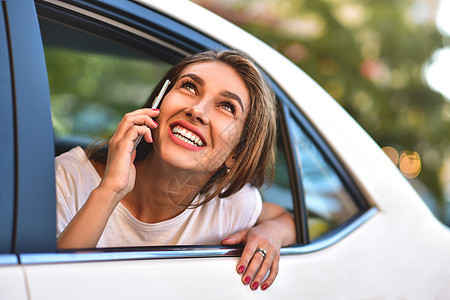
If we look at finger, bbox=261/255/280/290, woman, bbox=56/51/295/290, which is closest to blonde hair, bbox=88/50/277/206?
woman, bbox=56/51/295/290

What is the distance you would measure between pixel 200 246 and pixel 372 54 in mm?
5892

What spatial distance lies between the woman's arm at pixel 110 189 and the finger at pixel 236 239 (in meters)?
0.36

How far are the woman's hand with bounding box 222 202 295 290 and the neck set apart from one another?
10.6 inches

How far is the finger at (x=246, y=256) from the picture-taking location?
52.8 inches

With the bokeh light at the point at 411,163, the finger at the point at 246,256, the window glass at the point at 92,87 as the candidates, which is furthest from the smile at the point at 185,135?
the bokeh light at the point at 411,163

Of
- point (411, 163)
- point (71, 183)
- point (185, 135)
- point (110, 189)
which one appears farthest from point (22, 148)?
point (411, 163)

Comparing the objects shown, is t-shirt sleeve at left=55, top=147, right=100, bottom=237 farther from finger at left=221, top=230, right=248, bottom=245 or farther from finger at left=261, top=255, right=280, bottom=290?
finger at left=261, top=255, right=280, bottom=290

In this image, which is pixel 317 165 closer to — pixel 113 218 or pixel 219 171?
pixel 219 171

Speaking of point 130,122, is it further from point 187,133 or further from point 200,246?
point 200,246

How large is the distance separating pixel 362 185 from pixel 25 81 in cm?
128

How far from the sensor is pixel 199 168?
1588mm

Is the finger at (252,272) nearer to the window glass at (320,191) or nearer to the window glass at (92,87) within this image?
the window glass at (320,191)

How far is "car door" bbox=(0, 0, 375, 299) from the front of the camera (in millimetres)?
1010

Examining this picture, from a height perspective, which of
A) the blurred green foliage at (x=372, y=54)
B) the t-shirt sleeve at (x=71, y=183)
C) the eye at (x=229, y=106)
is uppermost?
the blurred green foliage at (x=372, y=54)
